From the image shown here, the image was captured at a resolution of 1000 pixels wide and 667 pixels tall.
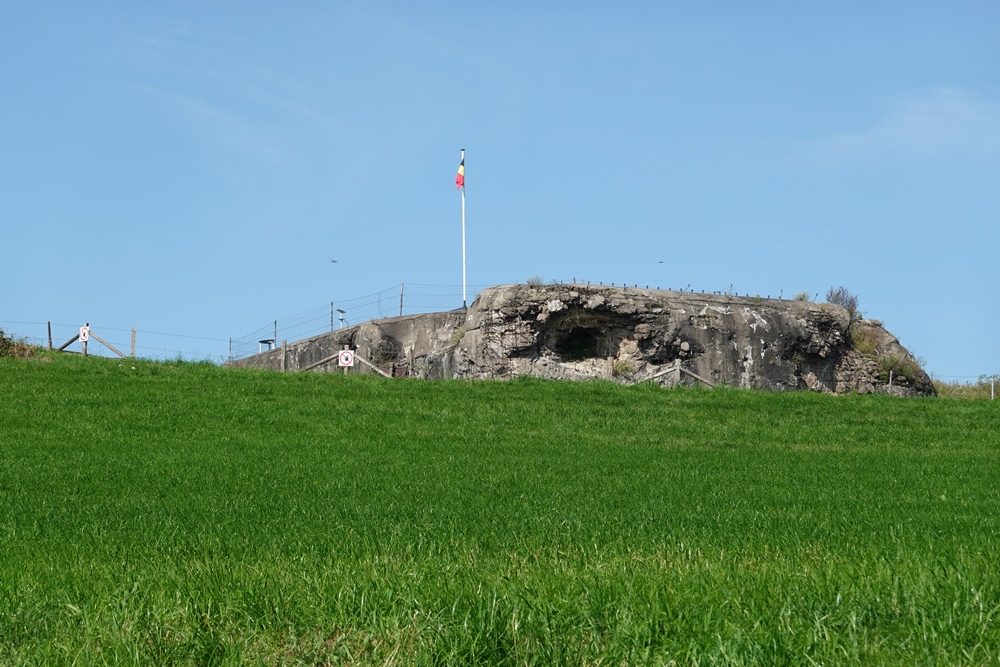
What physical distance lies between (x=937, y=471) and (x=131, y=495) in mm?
15221

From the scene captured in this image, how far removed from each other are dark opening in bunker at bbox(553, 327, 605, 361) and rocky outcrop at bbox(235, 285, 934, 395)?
1.7 inches

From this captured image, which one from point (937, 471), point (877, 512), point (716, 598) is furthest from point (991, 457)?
point (716, 598)

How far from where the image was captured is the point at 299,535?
1078cm

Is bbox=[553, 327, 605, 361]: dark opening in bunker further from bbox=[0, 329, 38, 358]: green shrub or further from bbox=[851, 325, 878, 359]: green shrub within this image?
bbox=[0, 329, 38, 358]: green shrub

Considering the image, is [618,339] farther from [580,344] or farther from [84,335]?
[84,335]

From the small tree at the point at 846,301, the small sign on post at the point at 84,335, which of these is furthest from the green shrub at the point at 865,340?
the small sign on post at the point at 84,335

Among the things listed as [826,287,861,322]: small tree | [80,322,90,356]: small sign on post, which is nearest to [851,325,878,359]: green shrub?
[826,287,861,322]: small tree

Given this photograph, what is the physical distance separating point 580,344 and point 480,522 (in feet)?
105

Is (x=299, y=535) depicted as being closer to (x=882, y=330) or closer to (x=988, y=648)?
(x=988, y=648)

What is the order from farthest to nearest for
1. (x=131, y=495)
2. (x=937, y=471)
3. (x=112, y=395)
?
(x=112, y=395)
(x=937, y=471)
(x=131, y=495)

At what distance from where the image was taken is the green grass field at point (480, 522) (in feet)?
16.8

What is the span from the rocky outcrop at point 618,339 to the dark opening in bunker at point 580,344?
0.14ft

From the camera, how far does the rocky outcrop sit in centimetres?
4097

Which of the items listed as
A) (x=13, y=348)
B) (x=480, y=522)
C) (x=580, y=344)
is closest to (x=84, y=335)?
(x=13, y=348)
